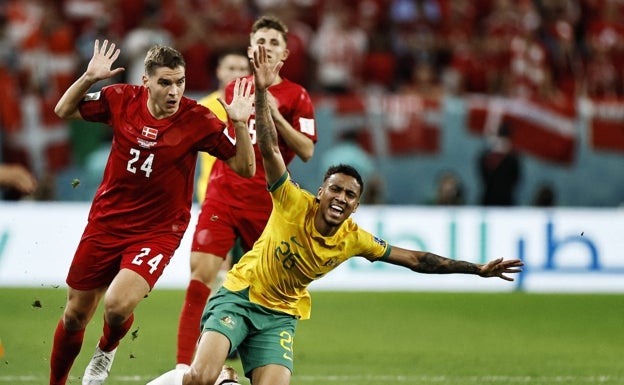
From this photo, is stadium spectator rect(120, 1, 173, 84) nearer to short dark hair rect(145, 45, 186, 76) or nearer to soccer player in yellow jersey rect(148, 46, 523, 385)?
short dark hair rect(145, 45, 186, 76)

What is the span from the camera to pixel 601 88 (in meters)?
17.0

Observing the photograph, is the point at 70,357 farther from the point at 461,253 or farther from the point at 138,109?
the point at 461,253

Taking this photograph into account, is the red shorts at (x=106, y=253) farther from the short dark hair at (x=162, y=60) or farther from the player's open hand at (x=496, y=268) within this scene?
the player's open hand at (x=496, y=268)

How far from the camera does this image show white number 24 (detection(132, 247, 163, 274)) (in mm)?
6793

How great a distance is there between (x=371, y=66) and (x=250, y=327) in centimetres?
1021

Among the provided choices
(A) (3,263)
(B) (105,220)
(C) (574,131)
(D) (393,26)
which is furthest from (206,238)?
(D) (393,26)

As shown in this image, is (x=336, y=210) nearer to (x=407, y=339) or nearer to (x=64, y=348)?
(x=64, y=348)

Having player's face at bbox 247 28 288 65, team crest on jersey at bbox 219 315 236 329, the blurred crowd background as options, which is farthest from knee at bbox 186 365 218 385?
the blurred crowd background

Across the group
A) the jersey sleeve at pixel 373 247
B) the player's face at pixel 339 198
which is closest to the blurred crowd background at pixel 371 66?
the jersey sleeve at pixel 373 247

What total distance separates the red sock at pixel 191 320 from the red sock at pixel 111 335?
1.79ft

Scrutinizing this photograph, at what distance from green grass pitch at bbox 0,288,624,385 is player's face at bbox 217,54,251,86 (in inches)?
86.6

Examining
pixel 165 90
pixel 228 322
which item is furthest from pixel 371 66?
pixel 228 322

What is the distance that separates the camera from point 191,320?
25.0 feet

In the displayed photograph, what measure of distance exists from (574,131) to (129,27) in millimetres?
6385
